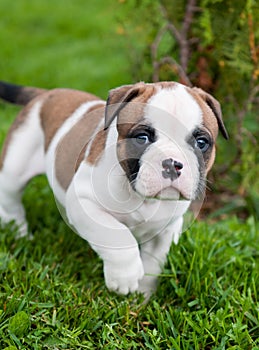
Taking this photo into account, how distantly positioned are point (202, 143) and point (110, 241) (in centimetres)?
71

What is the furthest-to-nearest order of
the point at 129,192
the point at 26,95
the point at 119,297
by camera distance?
the point at 26,95, the point at 119,297, the point at 129,192

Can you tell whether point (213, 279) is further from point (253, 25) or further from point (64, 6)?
point (64, 6)

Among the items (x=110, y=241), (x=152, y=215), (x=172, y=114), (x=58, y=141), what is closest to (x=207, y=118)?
(x=172, y=114)

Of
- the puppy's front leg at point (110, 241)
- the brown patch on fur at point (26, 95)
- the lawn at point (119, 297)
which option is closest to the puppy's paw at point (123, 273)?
the puppy's front leg at point (110, 241)

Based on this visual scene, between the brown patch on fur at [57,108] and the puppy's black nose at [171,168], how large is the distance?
1.29 meters

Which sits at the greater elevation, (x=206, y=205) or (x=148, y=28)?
(x=148, y=28)

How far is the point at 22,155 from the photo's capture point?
4262 mm

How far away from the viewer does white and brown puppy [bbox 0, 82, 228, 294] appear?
3082 mm

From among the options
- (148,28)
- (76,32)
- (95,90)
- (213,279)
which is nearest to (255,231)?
(213,279)

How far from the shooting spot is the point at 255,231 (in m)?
4.65

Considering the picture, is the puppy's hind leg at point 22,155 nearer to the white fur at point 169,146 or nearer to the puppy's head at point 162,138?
the puppy's head at point 162,138

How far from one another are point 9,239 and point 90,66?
478 centimetres

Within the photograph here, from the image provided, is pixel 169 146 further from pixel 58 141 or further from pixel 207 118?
A: pixel 58 141

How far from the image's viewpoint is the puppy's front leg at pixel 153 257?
383cm
